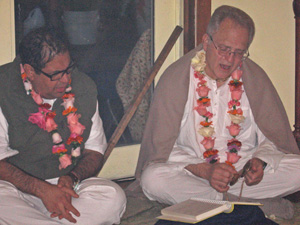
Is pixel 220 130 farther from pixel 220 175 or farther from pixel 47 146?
pixel 47 146

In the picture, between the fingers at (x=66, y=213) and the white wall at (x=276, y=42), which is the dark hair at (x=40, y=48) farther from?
the white wall at (x=276, y=42)

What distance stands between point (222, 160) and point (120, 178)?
3.87 feet

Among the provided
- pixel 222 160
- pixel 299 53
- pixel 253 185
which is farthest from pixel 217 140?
pixel 299 53

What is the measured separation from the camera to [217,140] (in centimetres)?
382

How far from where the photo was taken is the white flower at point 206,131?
369 centimetres

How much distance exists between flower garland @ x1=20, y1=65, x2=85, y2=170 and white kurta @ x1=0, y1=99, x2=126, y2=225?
0.12 m

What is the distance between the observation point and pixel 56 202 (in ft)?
9.95

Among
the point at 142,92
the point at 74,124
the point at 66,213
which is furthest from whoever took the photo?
the point at 142,92

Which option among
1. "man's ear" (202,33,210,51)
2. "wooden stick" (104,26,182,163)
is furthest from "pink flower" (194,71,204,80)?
"wooden stick" (104,26,182,163)

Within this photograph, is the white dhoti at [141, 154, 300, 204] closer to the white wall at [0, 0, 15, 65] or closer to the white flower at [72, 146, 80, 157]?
the white flower at [72, 146, 80, 157]

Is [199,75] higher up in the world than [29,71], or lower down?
lower down

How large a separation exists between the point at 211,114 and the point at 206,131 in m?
0.15

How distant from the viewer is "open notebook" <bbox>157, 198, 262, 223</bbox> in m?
2.61

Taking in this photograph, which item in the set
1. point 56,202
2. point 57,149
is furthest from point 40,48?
point 56,202
